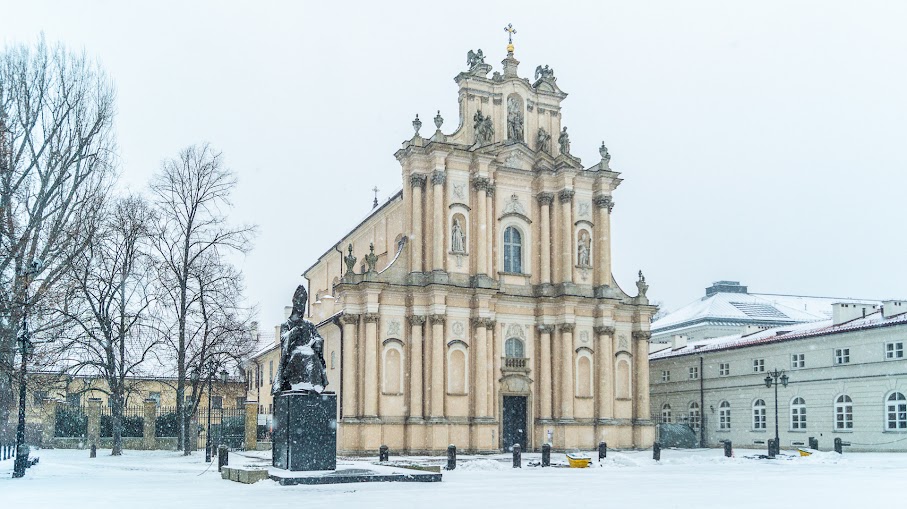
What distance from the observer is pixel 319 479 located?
2217cm

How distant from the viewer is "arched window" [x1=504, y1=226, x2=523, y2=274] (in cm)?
4356

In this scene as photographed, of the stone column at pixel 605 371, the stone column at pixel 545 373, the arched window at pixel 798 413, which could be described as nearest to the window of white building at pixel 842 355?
the arched window at pixel 798 413

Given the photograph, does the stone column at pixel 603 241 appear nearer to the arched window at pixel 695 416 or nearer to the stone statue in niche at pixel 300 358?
the arched window at pixel 695 416

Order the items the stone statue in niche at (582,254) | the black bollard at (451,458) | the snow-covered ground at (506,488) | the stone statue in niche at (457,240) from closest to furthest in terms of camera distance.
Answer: the snow-covered ground at (506,488)
the black bollard at (451,458)
the stone statue in niche at (457,240)
the stone statue in niche at (582,254)

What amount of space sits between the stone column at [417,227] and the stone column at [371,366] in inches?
120

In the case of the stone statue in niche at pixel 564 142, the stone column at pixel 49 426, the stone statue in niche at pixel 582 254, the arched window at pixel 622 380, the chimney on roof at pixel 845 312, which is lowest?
the stone column at pixel 49 426

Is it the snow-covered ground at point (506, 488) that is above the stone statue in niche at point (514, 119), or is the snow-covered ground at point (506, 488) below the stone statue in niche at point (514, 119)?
below

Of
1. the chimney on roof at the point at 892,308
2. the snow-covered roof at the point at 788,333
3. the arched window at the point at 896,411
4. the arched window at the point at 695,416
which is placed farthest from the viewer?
the arched window at the point at 695,416

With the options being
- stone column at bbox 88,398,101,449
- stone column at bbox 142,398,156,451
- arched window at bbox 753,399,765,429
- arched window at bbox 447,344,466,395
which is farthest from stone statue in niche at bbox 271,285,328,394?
arched window at bbox 753,399,765,429

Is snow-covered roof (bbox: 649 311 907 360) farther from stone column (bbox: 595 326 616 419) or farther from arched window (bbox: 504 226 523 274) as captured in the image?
arched window (bbox: 504 226 523 274)

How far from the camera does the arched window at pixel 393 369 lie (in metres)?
40.0

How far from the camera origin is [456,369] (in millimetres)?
40906

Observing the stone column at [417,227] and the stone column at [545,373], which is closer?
the stone column at [417,227]

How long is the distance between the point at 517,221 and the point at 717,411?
18.0 m
